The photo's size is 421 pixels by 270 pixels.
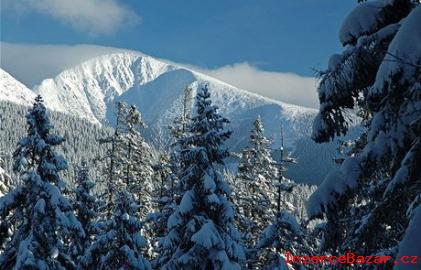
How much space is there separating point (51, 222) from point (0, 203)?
1.77 meters

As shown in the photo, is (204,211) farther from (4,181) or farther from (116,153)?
(116,153)

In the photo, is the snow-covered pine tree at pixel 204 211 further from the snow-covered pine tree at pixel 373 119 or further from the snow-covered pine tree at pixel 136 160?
the snow-covered pine tree at pixel 136 160

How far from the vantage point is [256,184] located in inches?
1136

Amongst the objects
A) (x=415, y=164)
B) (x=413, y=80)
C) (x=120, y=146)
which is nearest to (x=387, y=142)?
(x=415, y=164)

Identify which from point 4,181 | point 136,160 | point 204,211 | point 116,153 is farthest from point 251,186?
point 4,181

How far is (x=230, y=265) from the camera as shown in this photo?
1562 cm

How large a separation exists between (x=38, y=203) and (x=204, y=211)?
5430 millimetres

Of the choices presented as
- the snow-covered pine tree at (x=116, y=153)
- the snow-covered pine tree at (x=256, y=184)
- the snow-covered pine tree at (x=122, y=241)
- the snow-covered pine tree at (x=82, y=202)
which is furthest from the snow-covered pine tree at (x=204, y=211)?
the snow-covered pine tree at (x=116, y=153)

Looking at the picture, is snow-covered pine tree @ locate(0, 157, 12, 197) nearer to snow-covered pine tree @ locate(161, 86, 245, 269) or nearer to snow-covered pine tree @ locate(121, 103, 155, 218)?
snow-covered pine tree @ locate(161, 86, 245, 269)

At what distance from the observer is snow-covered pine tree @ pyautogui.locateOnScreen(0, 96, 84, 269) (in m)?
16.5

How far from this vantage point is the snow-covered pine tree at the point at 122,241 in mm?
19359

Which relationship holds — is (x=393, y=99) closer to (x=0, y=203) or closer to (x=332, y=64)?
(x=332, y=64)

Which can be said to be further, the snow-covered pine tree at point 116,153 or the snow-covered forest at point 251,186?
the snow-covered pine tree at point 116,153

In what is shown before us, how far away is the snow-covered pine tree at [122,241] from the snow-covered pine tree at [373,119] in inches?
580
